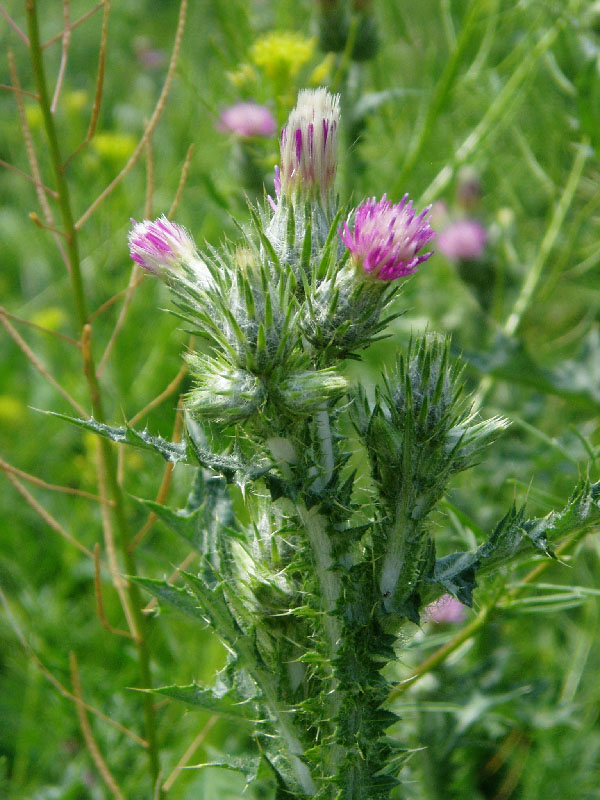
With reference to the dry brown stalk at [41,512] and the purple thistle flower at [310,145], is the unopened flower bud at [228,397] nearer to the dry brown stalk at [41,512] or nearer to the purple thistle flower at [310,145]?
the purple thistle flower at [310,145]

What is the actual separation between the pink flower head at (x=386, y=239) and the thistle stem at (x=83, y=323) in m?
0.58

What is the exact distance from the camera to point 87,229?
157 inches

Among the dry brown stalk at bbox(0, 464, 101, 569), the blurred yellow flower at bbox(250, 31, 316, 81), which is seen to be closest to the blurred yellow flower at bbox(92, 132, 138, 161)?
the blurred yellow flower at bbox(250, 31, 316, 81)

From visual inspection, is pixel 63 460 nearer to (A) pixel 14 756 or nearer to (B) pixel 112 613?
(B) pixel 112 613

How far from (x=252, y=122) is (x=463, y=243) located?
121 centimetres

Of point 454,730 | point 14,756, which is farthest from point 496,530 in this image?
point 14,756

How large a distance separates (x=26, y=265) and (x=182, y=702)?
12.8ft

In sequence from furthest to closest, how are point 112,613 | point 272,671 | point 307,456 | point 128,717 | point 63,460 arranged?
1. point 63,460
2. point 112,613
3. point 128,717
4. point 272,671
5. point 307,456

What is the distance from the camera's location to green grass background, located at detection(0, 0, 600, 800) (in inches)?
88.8

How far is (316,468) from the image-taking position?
1188mm

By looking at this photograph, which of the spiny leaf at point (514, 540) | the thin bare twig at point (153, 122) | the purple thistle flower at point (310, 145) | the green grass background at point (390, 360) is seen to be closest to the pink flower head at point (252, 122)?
the green grass background at point (390, 360)

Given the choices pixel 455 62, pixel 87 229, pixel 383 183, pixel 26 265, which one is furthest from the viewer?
pixel 26 265

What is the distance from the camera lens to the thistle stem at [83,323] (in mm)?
1463

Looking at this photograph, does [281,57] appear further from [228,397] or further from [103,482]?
[228,397]
